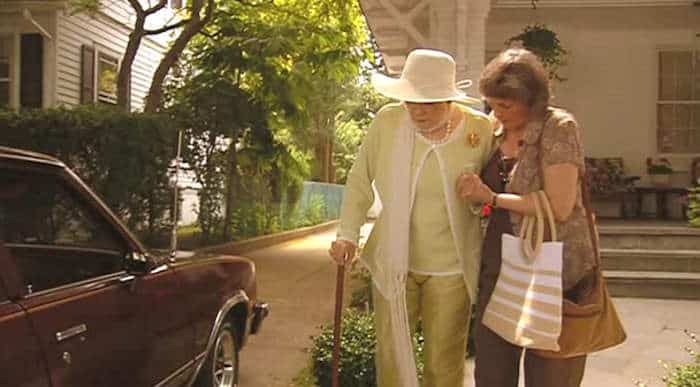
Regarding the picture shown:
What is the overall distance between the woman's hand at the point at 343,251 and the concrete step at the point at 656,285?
18.8 feet

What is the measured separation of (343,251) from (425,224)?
35cm

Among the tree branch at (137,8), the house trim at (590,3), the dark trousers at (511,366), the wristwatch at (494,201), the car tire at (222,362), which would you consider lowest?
the car tire at (222,362)

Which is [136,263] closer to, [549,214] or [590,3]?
[549,214]

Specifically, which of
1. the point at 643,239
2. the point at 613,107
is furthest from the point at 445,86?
the point at 613,107

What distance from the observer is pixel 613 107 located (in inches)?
449

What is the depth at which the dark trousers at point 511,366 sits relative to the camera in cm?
290

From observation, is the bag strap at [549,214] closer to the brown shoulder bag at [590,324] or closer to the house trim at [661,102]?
the brown shoulder bag at [590,324]

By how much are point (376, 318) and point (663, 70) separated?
9.47 meters

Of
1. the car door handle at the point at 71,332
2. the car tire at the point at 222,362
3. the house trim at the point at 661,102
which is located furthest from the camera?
the house trim at the point at 661,102

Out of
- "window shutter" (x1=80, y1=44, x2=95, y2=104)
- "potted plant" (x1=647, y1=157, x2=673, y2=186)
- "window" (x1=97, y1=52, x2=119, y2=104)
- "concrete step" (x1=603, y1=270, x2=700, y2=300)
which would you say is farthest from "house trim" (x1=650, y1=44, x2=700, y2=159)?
"window" (x1=97, y1=52, x2=119, y2=104)

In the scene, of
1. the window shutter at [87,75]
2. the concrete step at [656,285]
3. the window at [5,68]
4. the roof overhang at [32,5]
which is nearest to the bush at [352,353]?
the concrete step at [656,285]

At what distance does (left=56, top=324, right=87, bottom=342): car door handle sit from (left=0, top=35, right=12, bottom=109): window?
1307 centimetres

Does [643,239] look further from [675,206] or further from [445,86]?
[445,86]

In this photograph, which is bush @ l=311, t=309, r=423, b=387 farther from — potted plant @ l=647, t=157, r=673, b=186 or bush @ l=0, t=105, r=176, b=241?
potted plant @ l=647, t=157, r=673, b=186
